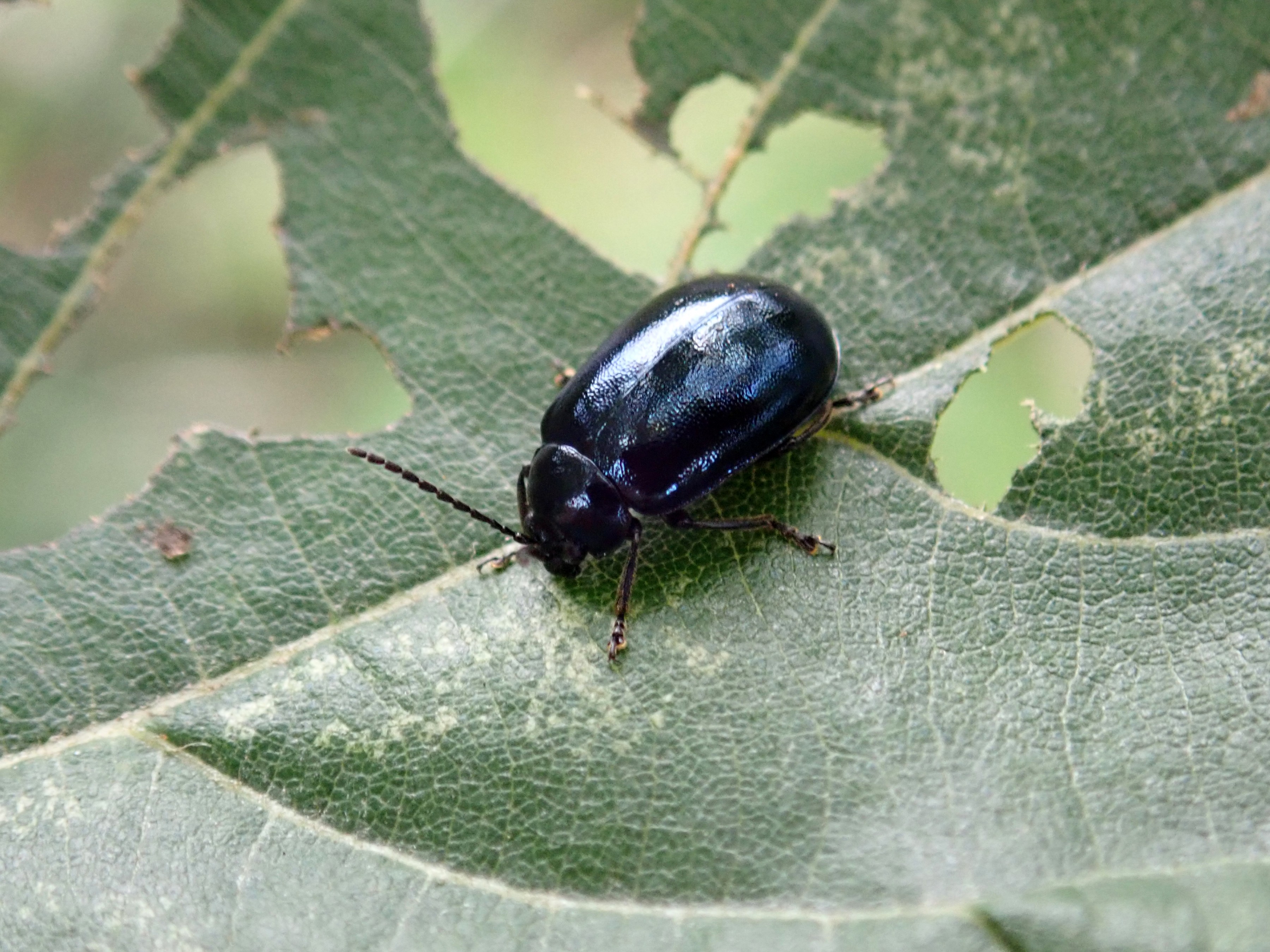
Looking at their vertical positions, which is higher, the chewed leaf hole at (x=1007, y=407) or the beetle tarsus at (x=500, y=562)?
the chewed leaf hole at (x=1007, y=407)

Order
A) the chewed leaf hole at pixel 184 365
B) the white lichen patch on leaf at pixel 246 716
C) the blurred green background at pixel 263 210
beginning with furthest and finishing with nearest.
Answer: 1. the chewed leaf hole at pixel 184 365
2. the blurred green background at pixel 263 210
3. the white lichen patch on leaf at pixel 246 716

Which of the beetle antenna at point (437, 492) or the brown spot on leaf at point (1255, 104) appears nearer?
the beetle antenna at point (437, 492)

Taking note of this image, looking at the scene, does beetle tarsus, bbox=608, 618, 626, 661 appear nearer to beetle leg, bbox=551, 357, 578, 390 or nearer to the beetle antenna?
the beetle antenna

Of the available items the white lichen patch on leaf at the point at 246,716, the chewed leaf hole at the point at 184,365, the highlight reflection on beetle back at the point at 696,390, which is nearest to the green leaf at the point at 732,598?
the white lichen patch on leaf at the point at 246,716

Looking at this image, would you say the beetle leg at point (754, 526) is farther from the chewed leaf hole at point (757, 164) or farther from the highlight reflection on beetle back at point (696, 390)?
the chewed leaf hole at point (757, 164)

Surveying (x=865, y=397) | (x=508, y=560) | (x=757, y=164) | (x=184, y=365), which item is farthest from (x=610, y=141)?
(x=508, y=560)

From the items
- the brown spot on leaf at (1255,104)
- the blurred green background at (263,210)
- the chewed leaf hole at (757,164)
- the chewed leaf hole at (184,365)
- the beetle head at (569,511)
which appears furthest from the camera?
the chewed leaf hole at (184,365)

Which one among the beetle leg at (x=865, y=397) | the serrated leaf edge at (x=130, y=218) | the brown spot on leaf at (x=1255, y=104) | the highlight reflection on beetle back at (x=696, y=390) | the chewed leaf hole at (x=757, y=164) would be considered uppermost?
the brown spot on leaf at (x=1255, y=104)
